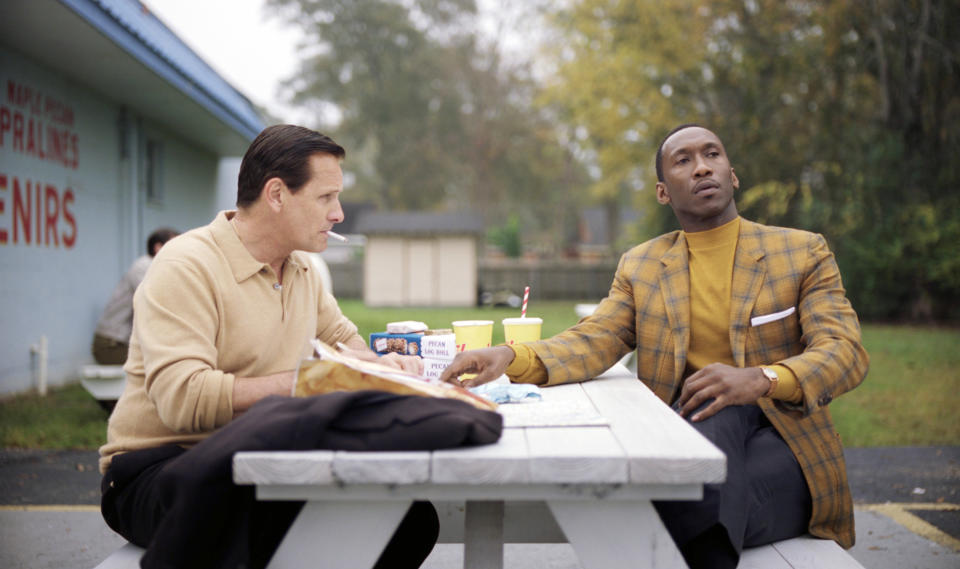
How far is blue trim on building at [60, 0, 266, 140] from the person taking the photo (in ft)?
21.9

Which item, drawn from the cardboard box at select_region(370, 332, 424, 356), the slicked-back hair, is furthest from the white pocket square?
the slicked-back hair

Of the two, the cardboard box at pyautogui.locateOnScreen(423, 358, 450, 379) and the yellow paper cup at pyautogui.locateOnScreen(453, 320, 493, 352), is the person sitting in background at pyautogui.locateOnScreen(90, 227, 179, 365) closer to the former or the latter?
the yellow paper cup at pyautogui.locateOnScreen(453, 320, 493, 352)

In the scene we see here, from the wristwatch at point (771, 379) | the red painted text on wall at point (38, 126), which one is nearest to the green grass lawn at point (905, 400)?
the wristwatch at point (771, 379)

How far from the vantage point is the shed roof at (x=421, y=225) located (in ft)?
85.7

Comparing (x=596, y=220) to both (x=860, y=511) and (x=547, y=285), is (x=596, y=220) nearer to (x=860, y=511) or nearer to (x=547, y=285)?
(x=547, y=285)

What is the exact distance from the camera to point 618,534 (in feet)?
5.48

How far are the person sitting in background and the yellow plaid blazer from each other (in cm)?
524

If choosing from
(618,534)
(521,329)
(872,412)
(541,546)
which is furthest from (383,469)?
(872,412)

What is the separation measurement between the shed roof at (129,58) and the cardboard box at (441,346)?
4.96 metres

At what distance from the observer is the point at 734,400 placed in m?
2.29

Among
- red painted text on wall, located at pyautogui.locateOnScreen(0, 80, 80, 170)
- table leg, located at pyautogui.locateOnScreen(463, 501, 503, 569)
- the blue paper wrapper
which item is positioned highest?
red painted text on wall, located at pyautogui.locateOnScreen(0, 80, 80, 170)

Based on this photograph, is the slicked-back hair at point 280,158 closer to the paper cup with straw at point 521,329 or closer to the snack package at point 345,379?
the snack package at point 345,379

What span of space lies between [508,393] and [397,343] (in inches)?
21.8

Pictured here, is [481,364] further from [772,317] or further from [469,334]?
[772,317]
